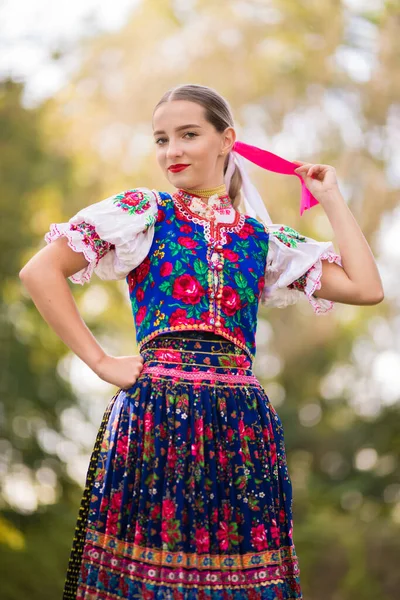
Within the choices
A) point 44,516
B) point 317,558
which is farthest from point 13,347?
point 317,558

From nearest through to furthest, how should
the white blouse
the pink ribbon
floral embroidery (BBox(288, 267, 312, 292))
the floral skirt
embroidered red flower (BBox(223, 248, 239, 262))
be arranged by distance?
1. the floral skirt
2. the white blouse
3. embroidered red flower (BBox(223, 248, 239, 262))
4. floral embroidery (BBox(288, 267, 312, 292))
5. the pink ribbon

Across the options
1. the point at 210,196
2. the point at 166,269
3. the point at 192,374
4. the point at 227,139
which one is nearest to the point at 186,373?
the point at 192,374

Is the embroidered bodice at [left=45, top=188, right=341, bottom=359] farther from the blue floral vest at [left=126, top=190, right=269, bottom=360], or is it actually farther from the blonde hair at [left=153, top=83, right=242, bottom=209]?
the blonde hair at [left=153, top=83, right=242, bottom=209]

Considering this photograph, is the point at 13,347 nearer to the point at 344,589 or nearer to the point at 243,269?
the point at 344,589

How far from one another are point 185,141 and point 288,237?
1.16ft

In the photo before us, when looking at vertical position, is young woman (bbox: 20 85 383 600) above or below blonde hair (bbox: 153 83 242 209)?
below

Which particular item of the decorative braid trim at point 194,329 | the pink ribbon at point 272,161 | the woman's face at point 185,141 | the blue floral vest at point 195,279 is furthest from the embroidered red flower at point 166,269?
the pink ribbon at point 272,161

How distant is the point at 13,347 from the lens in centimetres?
692

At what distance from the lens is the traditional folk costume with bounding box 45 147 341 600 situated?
1.89 metres

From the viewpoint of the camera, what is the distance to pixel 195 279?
203cm

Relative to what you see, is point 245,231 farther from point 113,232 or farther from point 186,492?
point 186,492

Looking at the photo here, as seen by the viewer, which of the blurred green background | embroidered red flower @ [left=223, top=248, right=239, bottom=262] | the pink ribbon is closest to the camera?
embroidered red flower @ [left=223, top=248, right=239, bottom=262]

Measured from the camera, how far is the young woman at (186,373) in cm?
190

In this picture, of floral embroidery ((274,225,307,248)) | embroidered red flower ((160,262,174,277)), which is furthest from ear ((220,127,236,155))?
embroidered red flower ((160,262,174,277))
